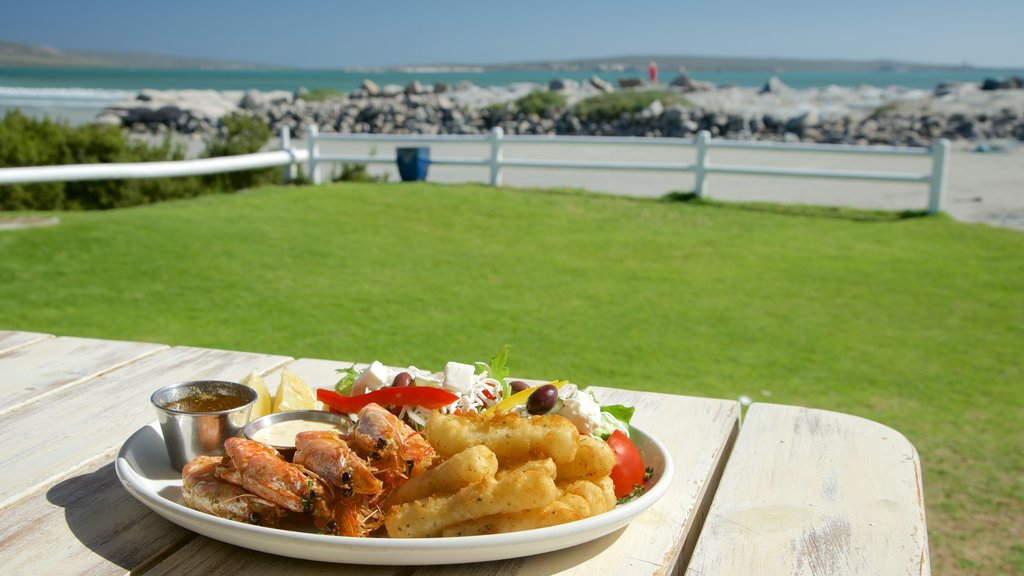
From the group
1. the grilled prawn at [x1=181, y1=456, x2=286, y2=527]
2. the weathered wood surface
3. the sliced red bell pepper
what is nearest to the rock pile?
the weathered wood surface

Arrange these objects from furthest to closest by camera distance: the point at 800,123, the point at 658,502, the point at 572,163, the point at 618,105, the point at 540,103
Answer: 1. the point at 540,103
2. the point at 618,105
3. the point at 800,123
4. the point at 572,163
5. the point at 658,502

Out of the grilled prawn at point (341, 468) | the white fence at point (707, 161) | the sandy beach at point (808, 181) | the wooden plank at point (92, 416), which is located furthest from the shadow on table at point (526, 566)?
the sandy beach at point (808, 181)

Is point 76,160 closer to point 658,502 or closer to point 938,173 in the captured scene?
point 938,173

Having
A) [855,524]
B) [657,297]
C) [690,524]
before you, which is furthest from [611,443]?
[657,297]

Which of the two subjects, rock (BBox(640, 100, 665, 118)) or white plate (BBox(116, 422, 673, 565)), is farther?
rock (BBox(640, 100, 665, 118))

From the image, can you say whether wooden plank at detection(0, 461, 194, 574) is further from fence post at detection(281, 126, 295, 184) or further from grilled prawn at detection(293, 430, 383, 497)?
fence post at detection(281, 126, 295, 184)

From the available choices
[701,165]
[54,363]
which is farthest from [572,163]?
[54,363]

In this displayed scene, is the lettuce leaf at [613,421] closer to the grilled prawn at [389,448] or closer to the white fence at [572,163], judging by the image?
the grilled prawn at [389,448]
